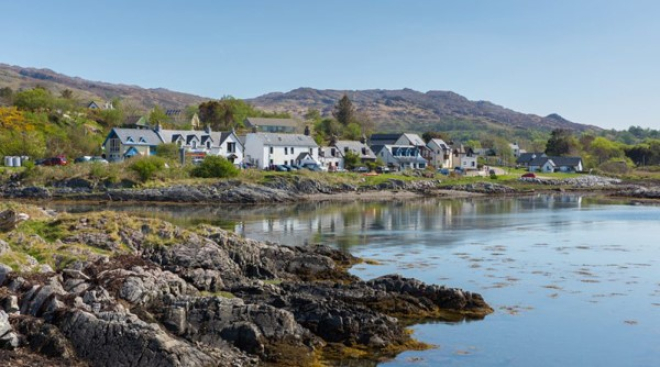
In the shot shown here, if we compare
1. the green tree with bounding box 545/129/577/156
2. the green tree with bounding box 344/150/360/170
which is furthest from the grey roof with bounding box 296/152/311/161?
the green tree with bounding box 545/129/577/156

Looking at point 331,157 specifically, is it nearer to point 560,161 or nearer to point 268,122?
point 268,122

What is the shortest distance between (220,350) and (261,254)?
44.4 feet

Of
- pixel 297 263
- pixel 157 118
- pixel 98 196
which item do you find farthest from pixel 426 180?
pixel 297 263

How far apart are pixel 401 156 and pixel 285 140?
2257 cm

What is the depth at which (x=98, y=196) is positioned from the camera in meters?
69.1

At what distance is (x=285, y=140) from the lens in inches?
3964

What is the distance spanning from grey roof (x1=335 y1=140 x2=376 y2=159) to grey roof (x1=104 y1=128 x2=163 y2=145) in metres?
28.5

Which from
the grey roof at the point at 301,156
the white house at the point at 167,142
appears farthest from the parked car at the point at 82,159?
the grey roof at the point at 301,156

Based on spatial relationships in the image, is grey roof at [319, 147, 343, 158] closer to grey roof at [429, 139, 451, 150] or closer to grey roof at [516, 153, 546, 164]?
grey roof at [429, 139, 451, 150]

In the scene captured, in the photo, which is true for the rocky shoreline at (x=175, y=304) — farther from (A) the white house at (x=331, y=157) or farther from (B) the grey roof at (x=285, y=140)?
(A) the white house at (x=331, y=157)

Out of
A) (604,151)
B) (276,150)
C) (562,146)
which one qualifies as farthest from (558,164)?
(276,150)

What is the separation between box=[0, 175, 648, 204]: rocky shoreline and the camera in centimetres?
6919

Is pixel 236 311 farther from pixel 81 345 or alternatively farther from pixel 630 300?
pixel 630 300

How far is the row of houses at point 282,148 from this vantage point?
302 feet
